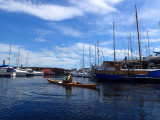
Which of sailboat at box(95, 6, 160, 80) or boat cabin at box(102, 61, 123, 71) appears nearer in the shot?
sailboat at box(95, 6, 160, 80)

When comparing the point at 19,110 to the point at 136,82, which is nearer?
the point at 19,110

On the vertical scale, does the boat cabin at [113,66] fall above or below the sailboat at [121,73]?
Result: above

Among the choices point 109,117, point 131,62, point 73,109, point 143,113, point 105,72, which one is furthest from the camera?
point 131,62

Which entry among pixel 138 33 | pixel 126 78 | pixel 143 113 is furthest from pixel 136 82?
pixel 143 113

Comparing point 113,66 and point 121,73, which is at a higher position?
point 113,66

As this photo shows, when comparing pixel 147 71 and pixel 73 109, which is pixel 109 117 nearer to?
pixel 73 109

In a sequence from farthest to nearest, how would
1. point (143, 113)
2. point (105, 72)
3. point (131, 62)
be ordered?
point (131, 62)
point (105, 72)
point (143, 113)

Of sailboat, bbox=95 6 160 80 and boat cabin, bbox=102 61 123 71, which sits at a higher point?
boat cabin, bbox=102 61 123 71

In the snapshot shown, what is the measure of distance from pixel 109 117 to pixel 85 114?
6.04ft

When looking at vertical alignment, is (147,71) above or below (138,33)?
below

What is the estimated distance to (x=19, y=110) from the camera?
12.0 m

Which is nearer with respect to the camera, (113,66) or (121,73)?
(121,73)

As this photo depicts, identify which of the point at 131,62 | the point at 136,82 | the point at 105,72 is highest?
the point at 131,62

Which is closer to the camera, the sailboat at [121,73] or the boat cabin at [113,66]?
the sailboat at [121,73]
